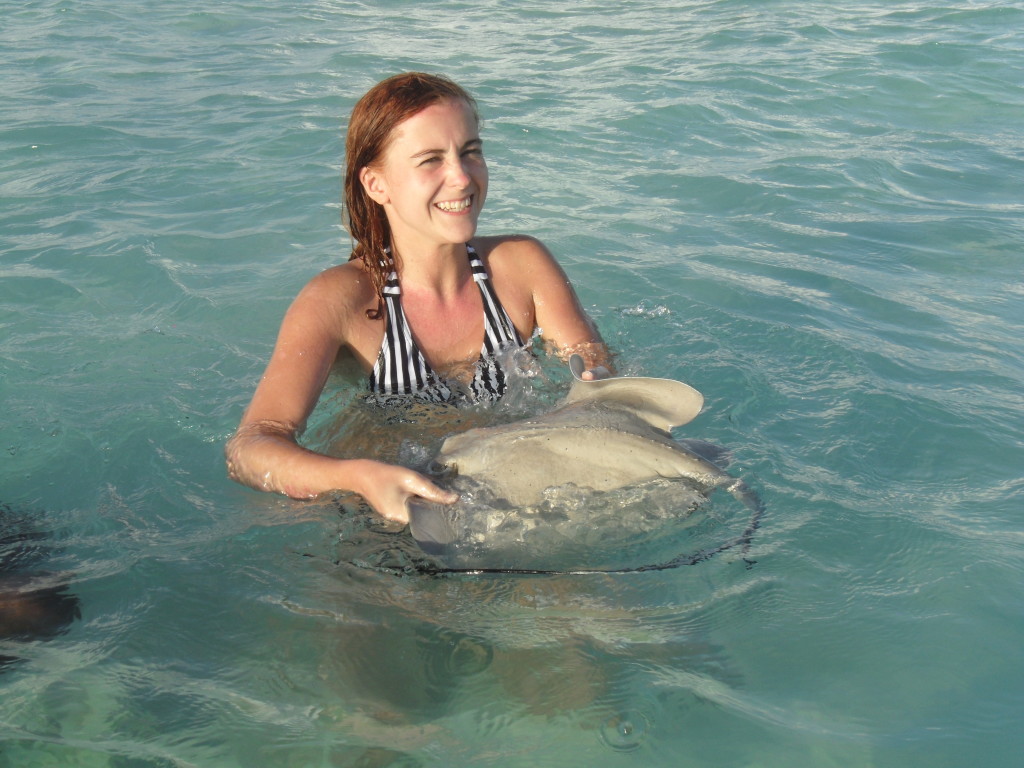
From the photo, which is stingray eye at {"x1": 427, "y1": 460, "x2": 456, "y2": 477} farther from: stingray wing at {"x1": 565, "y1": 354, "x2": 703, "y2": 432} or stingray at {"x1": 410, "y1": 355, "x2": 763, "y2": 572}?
stingray wing at {"x1": 565, "y1": 354, "x2": 703, "y2": 432}

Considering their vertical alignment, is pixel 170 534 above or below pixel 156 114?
below

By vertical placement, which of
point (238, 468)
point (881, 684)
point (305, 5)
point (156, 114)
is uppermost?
point (305, 5)

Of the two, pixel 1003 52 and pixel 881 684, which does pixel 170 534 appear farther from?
pixel 1003 52

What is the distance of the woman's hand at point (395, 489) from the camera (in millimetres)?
3293

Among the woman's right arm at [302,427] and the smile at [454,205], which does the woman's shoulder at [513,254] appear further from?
the woman's right arm at [302,427]

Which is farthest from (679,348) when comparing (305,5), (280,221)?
(305,5)

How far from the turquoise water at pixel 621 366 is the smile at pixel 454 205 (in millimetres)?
1005

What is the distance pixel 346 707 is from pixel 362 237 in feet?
7.16

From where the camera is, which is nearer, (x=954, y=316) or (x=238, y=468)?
(x=238, y=468)

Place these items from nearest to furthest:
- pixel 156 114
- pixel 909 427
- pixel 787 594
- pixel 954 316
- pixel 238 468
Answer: pixel 787 594
pixel 238 468
pixel 909 427
pixel 954 316
pixel 156 114

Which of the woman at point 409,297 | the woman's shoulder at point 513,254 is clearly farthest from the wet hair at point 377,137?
the woman's shoulder at point 513,254

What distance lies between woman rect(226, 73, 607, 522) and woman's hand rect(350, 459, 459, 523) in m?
0.17

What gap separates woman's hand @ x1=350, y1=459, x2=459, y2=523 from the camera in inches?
130

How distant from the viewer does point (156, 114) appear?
9.85 m
